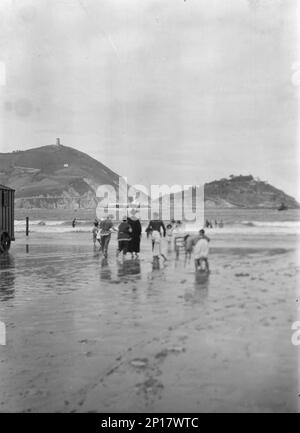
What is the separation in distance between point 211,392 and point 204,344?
1711 millimetres

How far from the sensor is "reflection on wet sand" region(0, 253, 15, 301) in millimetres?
10875

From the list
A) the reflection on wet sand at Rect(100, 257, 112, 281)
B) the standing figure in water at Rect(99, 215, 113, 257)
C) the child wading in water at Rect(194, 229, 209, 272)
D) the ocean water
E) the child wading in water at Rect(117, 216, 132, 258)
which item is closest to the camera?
the reflection on wet sand at Rect(100, 257, 112, 281)

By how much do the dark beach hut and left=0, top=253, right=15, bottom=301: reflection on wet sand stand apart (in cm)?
231

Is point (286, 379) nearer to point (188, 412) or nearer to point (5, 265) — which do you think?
point (188, 412)

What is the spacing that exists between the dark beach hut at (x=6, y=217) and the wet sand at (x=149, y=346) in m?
10.8

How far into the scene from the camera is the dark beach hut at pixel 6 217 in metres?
23.2

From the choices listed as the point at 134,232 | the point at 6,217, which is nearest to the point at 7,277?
the point at 134,232

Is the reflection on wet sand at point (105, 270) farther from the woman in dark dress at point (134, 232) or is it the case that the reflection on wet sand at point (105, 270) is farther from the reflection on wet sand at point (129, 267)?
the woman in dark dress at point (134, 232)

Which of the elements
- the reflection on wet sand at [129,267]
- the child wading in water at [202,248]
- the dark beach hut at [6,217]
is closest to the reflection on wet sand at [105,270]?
the reflection on wet sand at [129,267]

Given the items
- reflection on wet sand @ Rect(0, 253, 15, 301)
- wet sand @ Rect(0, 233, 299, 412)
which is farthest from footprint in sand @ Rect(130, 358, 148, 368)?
reflection on wet sand @ Rect(0, 253, 15, 301)

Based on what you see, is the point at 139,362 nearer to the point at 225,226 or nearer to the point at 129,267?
the point at 129,267

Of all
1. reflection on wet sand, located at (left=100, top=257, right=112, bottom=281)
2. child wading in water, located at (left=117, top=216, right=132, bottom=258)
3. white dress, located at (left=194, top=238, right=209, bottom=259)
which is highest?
child wading in water, located at (left=117, top=216, right=132, bottom=258)

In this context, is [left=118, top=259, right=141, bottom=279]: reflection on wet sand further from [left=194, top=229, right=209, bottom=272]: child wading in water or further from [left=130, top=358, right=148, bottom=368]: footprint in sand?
[left=130, top=358, right=148, bottom=368]: footprint in sand
